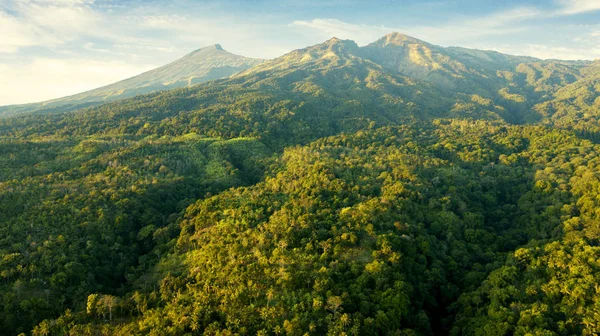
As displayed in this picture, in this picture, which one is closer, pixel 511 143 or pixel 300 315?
pixel 300 315

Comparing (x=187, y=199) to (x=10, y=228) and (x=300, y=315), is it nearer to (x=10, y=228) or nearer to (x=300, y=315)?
(x=10, y=228)

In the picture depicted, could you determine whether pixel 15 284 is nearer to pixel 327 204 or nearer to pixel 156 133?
pixel 327 204

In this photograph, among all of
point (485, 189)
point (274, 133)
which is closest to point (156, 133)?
point (274, 133)

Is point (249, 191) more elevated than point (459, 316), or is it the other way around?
point (249, 191)

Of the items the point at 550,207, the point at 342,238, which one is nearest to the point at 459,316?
the point at 342,238

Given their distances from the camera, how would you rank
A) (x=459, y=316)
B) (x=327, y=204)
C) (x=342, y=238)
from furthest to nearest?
(x=327, y=204) < (x=342, y=238) < (x=459, y=316)

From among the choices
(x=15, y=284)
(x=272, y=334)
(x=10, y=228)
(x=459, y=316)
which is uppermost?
(x=10, y=228)

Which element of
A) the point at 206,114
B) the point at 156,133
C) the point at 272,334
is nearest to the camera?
the point at 272,334
